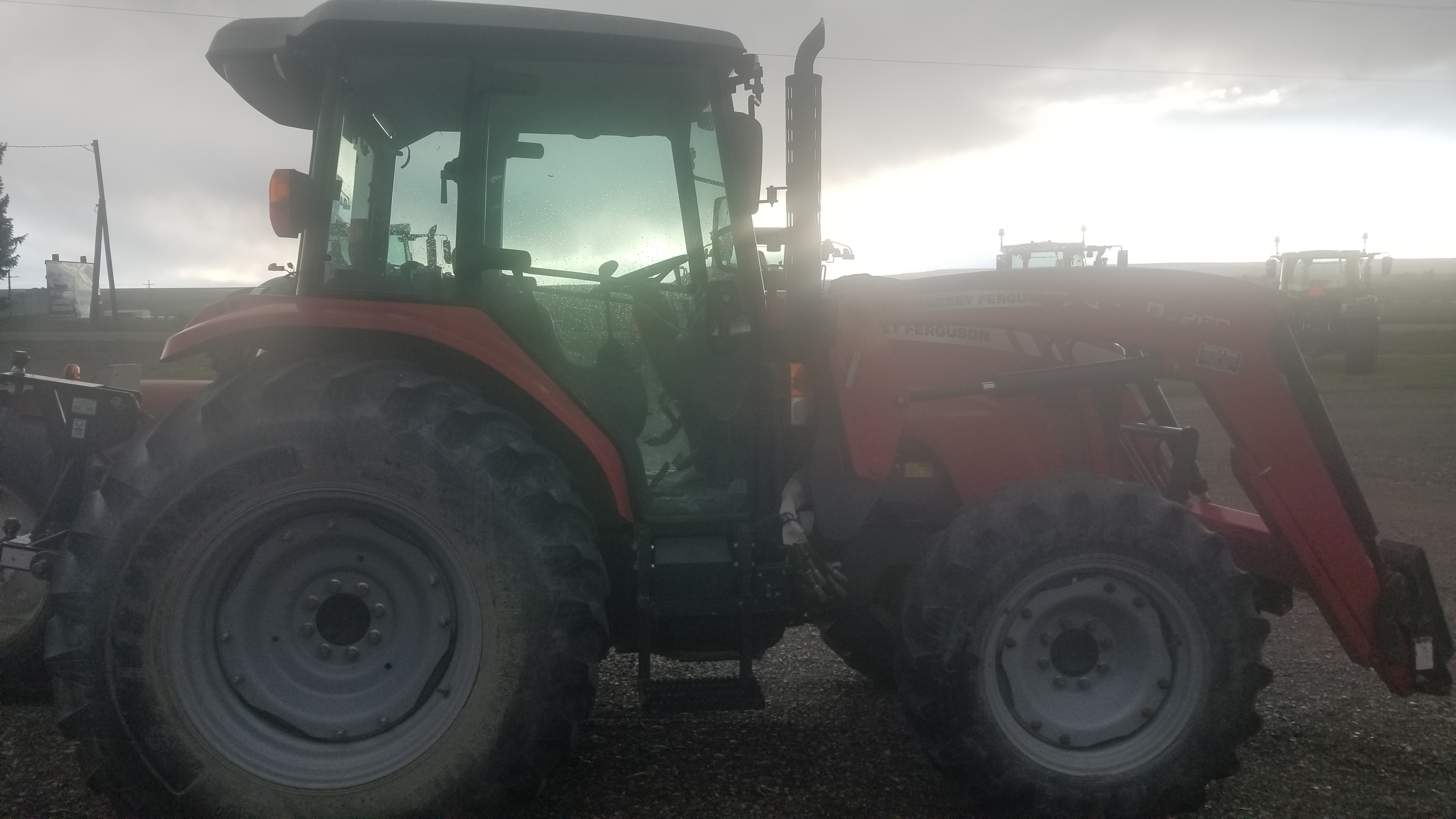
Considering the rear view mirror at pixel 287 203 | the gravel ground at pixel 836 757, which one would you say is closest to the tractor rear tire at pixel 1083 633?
the gravel ground at pixel 836 757

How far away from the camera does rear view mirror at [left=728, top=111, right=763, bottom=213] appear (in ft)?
10.4

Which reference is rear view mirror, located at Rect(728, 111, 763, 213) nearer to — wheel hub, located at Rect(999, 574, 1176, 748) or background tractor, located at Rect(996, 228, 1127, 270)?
wheel hub, located at Rect(999, 574, 1176, 748)

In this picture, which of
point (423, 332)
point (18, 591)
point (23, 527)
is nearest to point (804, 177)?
point (423, 332)

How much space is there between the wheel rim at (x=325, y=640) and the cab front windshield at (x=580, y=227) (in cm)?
71

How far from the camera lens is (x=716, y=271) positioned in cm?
339

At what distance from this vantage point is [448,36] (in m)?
3.14

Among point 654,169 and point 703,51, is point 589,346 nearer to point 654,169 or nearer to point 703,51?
point 654,169

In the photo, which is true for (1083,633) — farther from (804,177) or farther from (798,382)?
(804,177)

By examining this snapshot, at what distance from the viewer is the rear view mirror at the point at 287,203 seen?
10.3 ft

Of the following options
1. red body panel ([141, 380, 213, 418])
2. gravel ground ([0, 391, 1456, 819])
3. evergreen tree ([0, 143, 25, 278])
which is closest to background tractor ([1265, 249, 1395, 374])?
gravel ground ([0, 391, 1456, 819])

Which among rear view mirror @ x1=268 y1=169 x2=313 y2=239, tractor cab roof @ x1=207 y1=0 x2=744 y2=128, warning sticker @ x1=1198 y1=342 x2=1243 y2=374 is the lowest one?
warning sticker @ x1=1198 y1=342 x2=1243 y2=374

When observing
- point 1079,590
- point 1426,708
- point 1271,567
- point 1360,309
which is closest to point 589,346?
point 1079,590

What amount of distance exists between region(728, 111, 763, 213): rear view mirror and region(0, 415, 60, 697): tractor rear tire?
3008 mm

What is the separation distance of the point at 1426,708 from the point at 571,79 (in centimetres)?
394
